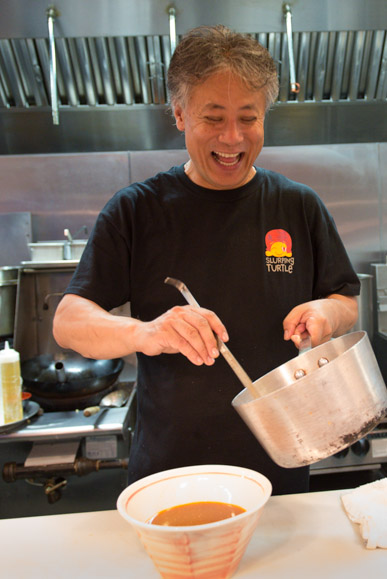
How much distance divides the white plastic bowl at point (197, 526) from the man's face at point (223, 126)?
0.70m

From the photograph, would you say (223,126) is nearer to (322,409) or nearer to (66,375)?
(322,409)

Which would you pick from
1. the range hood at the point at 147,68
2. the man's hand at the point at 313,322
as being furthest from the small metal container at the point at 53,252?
the man's hand at the point at 313,322

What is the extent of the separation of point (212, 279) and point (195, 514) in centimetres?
60

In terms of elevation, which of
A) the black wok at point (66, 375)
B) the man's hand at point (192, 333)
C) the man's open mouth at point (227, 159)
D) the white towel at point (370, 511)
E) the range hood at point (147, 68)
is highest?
the range hood at point (147, 68)

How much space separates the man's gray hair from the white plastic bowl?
837mm

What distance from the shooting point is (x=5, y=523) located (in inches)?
40.0

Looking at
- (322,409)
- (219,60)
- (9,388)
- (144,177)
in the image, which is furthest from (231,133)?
(144,177)

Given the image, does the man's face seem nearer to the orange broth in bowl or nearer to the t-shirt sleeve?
the t-shirt sleeve

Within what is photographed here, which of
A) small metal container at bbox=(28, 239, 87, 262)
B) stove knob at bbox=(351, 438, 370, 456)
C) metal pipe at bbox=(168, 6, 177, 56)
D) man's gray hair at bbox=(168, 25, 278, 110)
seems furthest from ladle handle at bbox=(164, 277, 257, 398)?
metal pipe at bbox=(168, 6, 177, 56)

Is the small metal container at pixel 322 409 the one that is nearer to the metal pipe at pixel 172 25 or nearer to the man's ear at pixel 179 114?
the man's ear at pixel 179 114

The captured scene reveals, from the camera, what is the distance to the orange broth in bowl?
2.67 ft

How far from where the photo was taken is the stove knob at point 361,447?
7.88 feet

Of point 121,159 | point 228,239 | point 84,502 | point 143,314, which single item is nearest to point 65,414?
point 84,502

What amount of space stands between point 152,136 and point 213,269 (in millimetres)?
2159
